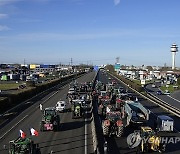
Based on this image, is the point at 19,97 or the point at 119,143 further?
the point at 19,97

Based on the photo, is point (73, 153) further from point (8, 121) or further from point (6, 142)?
point (8, 121)

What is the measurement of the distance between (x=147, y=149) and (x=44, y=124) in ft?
34.6

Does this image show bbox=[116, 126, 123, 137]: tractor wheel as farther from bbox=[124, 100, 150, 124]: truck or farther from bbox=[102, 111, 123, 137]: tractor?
bbox=[124, 100, 150, 124]: truck

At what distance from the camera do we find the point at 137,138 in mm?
22578

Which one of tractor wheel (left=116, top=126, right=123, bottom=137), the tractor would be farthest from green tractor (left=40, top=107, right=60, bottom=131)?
tractor wheel (left=116, top=126, right=123, bottom=137)

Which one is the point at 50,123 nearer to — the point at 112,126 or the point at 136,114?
the point at 112,126

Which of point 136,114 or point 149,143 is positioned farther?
point 136,114

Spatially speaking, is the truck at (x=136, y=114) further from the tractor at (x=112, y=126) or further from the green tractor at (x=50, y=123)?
the green tractor at (x=50, y=123)

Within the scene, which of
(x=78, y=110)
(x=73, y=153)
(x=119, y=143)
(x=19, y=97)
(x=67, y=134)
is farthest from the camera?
(x=19, y=97)

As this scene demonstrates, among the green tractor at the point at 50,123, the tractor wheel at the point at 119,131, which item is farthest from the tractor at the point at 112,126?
the green tractor at the point at 50,123

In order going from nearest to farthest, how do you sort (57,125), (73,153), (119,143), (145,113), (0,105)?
(73,153)
(119,143)
(57,125)
(145,113)
(0,105)

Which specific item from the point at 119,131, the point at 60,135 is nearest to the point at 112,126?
the point at 119,131

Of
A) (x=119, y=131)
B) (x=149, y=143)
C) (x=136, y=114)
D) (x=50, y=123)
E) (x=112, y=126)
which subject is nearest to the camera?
(x=149, y=143)

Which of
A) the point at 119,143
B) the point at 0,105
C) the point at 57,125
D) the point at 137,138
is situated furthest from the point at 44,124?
the point at 0,105
